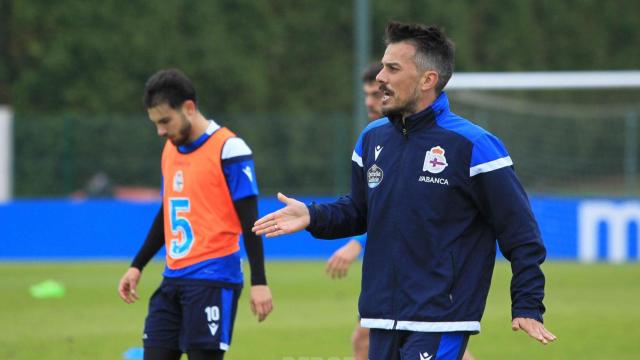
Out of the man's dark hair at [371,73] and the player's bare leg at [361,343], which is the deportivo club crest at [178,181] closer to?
the player's bare leg at [361,343]

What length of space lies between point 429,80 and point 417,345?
1190 mm

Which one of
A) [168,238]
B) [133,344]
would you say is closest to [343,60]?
[133,344]

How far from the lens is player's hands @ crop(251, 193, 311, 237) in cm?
524

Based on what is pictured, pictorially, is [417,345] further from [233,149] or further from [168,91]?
[168,91]

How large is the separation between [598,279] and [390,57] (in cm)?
1298

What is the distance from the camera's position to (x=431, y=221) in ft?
17.1

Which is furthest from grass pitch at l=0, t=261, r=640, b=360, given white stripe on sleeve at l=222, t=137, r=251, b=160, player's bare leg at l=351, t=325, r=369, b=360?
white stripe on sleeve at l=222, t=137, r=251, b=160

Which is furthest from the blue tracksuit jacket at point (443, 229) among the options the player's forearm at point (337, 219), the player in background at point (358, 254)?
the player in background at point (358, 254)

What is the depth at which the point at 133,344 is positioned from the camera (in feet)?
36.9

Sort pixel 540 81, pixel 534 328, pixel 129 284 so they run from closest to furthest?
1. pixel 534 328
2. pixel 129 284
3. pixel 540 81

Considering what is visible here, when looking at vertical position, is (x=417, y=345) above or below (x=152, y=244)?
below

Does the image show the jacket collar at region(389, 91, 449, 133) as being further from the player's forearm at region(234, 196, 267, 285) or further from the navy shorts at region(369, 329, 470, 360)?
the player's forearm at region(234, 196, 267, 285)

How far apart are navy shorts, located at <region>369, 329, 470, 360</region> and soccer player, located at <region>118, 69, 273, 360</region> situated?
1620 mm

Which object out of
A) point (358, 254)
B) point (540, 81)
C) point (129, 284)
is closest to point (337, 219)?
point (129, 284)
